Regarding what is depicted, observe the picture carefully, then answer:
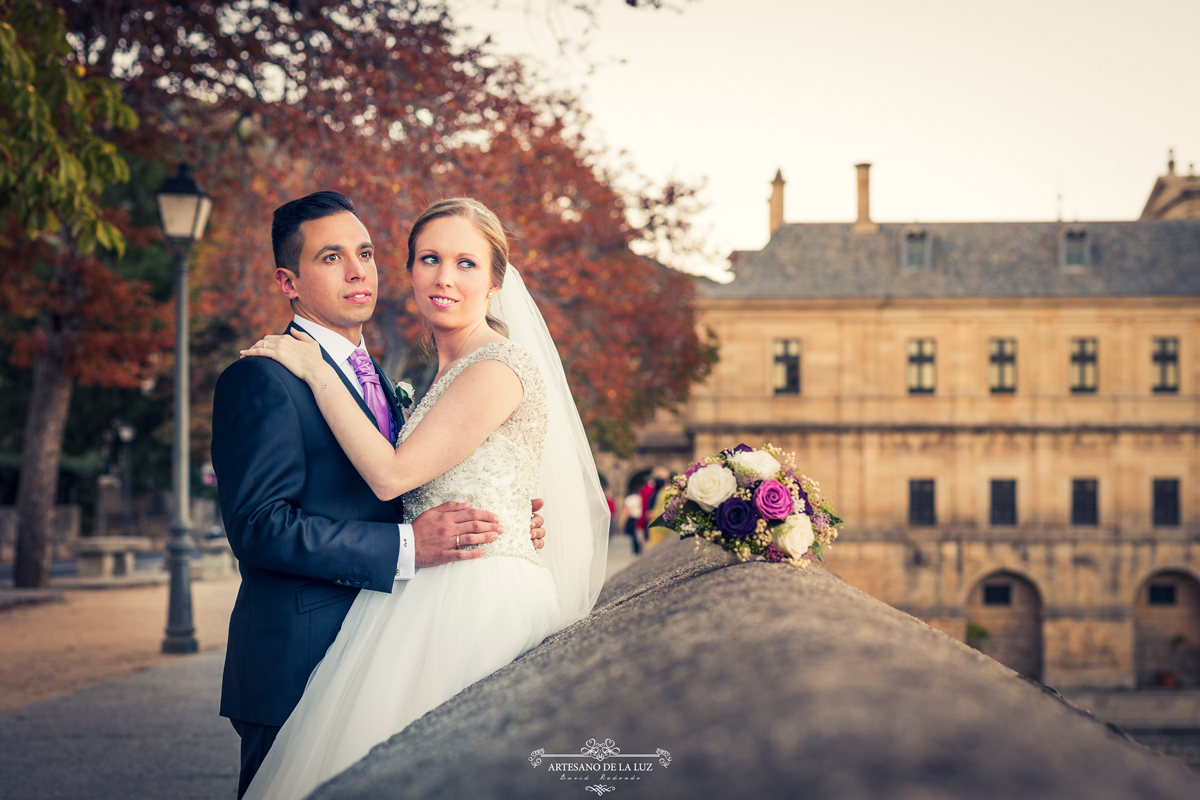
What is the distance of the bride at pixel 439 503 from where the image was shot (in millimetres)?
2432

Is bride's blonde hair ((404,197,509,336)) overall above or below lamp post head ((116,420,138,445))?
above

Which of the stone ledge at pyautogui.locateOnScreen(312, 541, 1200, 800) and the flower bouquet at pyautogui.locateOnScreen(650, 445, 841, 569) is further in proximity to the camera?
the flower bouquet at pyautogui.locateOnScreen(650, 445, 841, 569)

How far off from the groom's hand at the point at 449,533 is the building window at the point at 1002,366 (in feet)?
137

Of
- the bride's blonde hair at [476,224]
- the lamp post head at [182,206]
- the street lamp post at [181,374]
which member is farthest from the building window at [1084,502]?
the bride's blonde hair at [476,224]

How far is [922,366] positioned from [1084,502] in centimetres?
891

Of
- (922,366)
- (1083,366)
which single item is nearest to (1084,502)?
(1083,366)

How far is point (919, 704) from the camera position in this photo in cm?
129

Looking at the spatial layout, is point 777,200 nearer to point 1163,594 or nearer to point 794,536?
point 1163,594

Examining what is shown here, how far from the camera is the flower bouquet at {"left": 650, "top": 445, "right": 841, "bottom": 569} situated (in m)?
2.92

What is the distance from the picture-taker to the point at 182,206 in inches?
434

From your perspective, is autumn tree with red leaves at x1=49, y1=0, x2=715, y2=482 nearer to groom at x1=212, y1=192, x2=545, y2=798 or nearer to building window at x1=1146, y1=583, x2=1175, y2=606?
groom at x1=212, y1=192, x2=545, y2=798

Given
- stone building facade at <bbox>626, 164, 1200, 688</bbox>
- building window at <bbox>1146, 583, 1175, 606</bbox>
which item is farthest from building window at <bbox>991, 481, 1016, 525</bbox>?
building window at <bbox>1146, 583, 1175, 606</bbox>

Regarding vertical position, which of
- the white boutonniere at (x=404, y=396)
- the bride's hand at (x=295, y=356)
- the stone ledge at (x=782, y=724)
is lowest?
the stone ledge at (x=782, y=724)

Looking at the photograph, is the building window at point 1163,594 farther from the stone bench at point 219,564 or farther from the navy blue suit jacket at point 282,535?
the navy blue suit jacket at point 282,535
